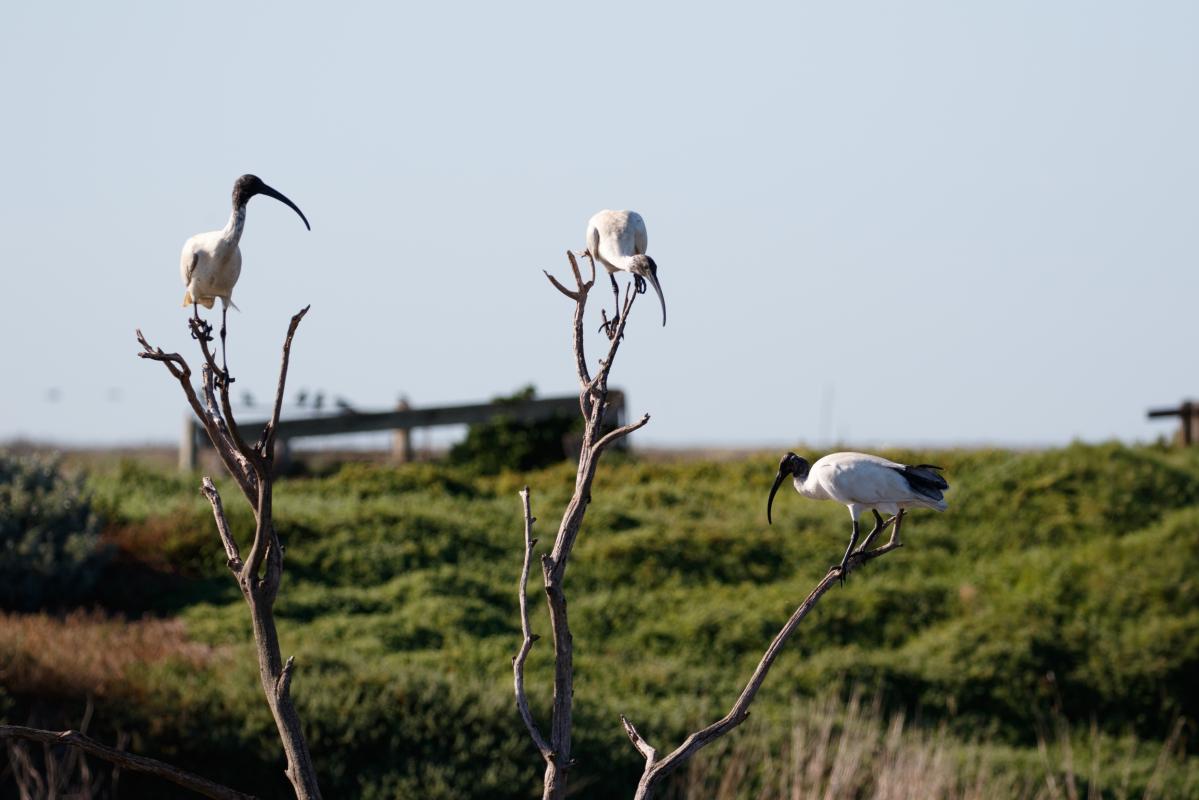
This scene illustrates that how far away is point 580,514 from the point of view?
2.32 metres

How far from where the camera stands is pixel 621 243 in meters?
2.96

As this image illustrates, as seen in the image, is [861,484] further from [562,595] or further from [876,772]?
[876,772]

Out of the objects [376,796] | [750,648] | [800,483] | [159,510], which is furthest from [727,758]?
[159,510]

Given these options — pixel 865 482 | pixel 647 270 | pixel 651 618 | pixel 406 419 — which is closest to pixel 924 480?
pixel 865 482

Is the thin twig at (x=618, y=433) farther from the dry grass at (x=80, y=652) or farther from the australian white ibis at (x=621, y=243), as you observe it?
the dry grass at (x=80, y=652)

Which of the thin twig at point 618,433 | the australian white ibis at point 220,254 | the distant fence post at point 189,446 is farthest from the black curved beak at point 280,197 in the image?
the distant fence post at point 189,446

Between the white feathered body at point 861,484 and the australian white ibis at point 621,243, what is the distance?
445 mm

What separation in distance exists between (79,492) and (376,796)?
5543 mm

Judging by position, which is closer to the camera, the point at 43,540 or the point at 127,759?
the point at 127,759

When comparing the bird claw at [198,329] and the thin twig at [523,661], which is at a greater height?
the bird claw at [198,329]

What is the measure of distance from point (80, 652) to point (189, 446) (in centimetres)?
898

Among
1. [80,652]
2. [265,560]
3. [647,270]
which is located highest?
[647,270]

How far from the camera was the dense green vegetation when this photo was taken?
27.7 ft

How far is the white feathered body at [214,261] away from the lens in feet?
8.86
